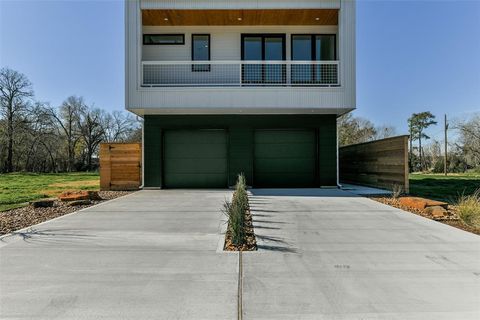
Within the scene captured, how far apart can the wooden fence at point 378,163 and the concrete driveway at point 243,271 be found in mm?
4883

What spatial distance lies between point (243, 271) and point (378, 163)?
1068 centimetres

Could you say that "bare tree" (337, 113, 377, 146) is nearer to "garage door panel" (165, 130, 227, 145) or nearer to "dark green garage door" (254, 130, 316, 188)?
"dark green garage door" (254, 130, 316, 188)

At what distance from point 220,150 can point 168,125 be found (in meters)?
2.28

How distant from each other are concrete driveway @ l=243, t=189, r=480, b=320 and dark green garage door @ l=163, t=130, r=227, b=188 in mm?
6648

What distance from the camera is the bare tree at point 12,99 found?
93.1ft

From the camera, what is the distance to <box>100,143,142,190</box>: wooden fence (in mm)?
13281

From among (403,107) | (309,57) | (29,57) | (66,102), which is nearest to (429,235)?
(309,57)

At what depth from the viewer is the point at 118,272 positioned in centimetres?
387

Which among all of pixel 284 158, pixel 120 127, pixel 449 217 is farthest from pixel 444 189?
pixel 120 127

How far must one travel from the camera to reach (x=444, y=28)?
13641mm

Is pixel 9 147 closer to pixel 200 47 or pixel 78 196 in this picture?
pixel 200 47

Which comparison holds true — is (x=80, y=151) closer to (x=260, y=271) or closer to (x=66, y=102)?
(x=66, y=102)

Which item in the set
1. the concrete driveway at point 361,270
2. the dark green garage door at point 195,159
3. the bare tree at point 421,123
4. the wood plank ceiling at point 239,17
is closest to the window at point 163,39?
the wood plank ceiling at point 239,17

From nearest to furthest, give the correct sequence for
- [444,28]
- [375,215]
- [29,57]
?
[375,215] < [444,28] < [29,57]
